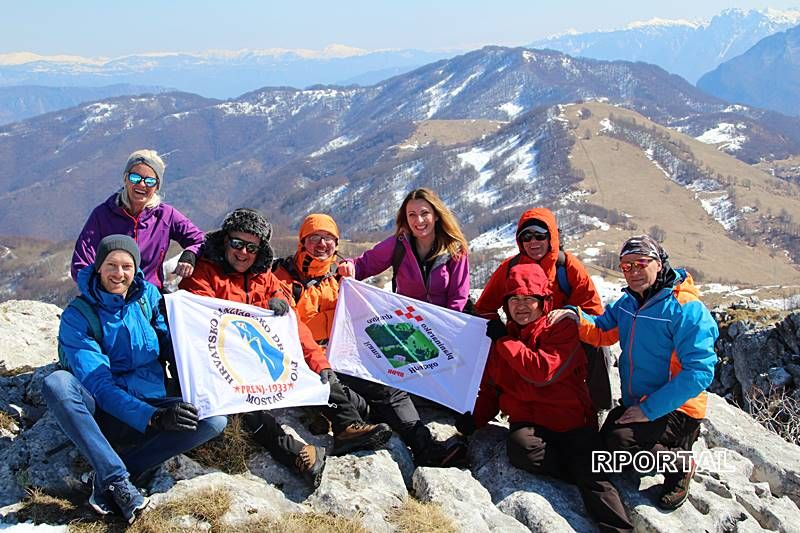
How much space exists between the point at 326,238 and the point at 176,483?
16.1 ft

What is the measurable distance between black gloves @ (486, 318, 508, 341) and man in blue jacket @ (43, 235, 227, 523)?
199 inches

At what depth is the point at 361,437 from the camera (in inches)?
363

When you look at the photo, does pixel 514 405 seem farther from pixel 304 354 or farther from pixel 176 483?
pixel 176 483

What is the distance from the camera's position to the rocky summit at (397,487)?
302 inches

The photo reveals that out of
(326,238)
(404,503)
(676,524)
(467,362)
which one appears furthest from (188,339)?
(676,524)

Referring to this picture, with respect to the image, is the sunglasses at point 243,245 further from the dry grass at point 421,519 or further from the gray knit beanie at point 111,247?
the dry grass at point 421,519

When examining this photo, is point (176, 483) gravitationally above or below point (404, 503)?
above

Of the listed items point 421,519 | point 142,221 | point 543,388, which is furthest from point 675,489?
point 142,221

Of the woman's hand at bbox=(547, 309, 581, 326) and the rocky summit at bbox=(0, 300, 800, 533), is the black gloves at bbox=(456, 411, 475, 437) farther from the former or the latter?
the woman's hand at bbox=(547, 309, 581, 326)

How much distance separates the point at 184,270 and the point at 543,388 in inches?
260

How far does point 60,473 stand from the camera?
833 cm

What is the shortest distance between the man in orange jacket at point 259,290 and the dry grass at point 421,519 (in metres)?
1.42

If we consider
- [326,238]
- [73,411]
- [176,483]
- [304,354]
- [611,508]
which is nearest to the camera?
[73,411]

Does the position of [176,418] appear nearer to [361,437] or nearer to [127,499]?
[127,499]
